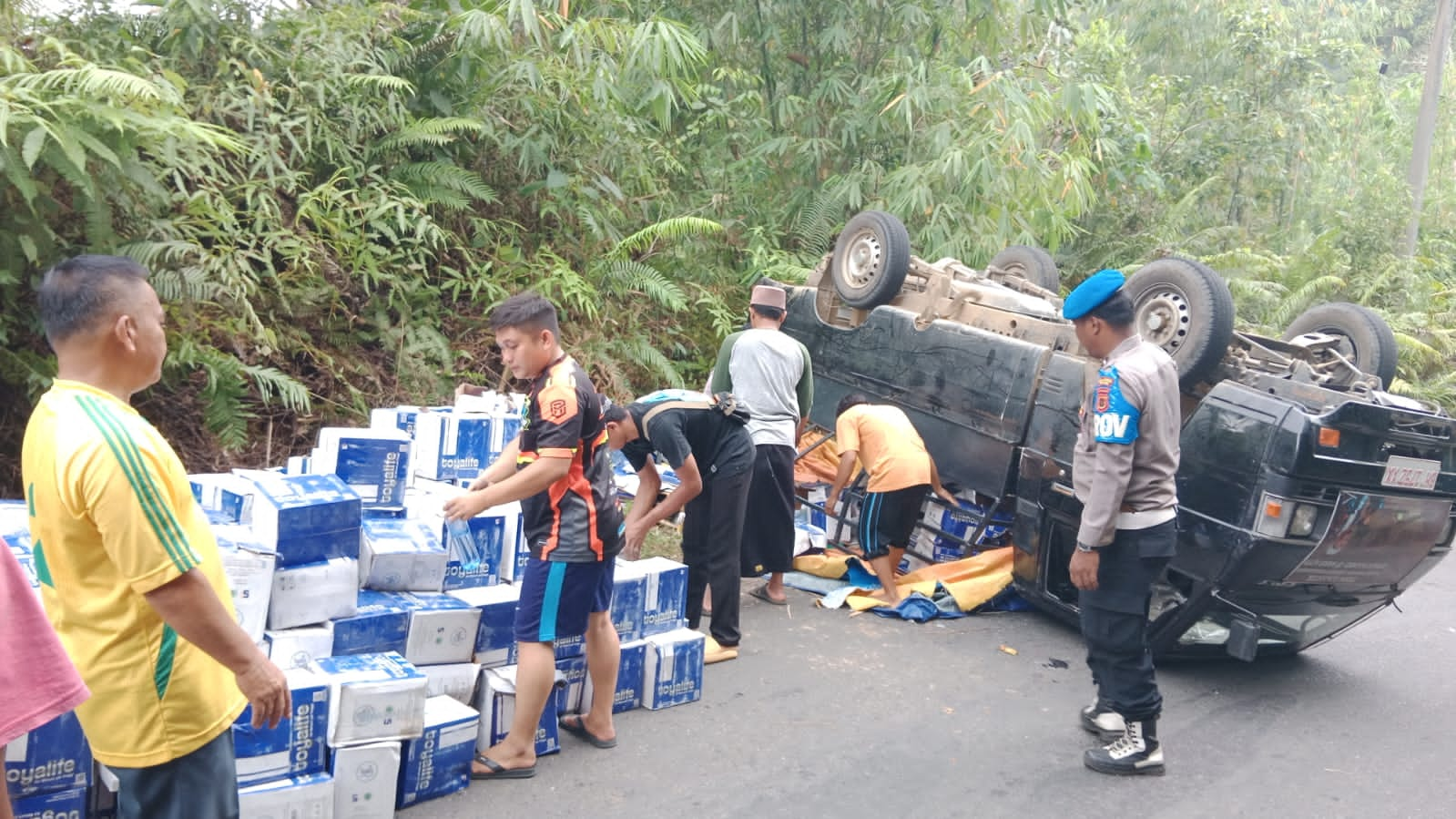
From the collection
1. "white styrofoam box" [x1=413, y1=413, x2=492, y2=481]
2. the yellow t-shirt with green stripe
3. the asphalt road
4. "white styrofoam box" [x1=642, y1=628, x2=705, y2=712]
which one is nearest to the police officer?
the asphalt road

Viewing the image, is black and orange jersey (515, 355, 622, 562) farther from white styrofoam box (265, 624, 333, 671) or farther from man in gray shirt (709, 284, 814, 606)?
man in gray shirt (709, 284, 814, 606)

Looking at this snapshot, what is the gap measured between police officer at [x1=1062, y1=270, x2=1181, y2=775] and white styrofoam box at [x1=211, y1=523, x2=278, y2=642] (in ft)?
9.93

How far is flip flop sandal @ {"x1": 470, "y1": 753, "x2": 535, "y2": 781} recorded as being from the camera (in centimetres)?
393

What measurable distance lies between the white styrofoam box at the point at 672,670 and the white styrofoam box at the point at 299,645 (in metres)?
1.43

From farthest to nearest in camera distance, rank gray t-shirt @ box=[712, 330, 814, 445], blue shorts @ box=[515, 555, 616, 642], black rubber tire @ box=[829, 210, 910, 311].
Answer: black rubber tire @ box=[829, 210, 910, 311], gray t-shirt @ box=[712, 330, 814, 445], blue shorts @ box=[515, 555, 616, 642]

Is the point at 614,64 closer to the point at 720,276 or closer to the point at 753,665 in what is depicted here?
the point at 720,276

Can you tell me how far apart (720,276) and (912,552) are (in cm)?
391

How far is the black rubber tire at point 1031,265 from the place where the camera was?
8.23 metres

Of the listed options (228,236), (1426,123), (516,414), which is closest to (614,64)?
(228,236)

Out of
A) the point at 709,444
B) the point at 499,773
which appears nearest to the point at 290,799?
the point at 499,773

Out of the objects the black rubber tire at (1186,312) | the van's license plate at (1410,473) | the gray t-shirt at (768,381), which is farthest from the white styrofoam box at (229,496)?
the van's license plate at (1410,473)

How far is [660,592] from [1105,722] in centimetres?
202

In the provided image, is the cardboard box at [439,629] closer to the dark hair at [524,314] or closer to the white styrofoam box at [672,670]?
the white styrofoam box at [672,670]

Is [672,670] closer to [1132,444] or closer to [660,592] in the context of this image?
[660,592]
